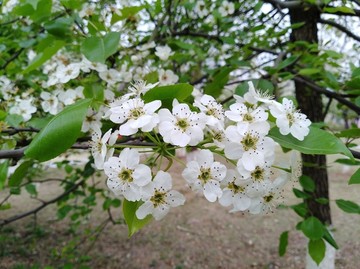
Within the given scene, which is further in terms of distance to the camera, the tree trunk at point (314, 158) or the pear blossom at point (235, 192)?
the tree trunk at point (314, 158)

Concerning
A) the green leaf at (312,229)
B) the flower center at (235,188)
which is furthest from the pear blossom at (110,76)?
the green leaf at (312,229)

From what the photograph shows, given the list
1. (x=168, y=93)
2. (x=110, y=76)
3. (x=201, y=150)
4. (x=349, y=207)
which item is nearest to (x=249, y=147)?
(x=201, y=150)

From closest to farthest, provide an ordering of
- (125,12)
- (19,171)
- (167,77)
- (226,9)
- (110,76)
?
(19,171), (125,12), (110,76), (167,77), (226,9)

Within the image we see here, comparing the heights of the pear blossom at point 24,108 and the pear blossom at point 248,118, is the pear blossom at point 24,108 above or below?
below

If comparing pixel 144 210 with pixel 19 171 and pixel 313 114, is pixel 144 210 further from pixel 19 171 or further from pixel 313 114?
pixel 313 114

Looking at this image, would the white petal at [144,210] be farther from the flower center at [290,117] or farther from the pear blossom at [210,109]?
the flower center at [290,117]

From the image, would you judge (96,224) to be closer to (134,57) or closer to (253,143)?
(134,57)

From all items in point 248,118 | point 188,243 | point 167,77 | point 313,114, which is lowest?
point 188,243
